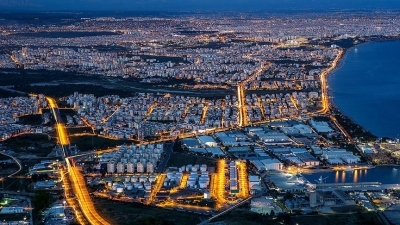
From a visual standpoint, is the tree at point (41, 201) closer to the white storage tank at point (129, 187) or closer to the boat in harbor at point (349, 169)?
the white storage tank at point (129, 187)

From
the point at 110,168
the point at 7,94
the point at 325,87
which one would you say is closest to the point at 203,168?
the point at 110,168

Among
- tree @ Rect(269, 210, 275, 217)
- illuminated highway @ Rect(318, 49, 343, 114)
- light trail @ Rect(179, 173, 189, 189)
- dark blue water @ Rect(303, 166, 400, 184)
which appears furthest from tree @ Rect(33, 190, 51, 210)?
illuminated highway @ Rect(318, 49, 343, 114)

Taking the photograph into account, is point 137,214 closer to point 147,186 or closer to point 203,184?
point 147,186

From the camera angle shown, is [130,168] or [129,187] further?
[130,168]

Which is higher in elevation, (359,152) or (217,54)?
(217,54)

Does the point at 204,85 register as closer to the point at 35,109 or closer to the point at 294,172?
the point at 35,109

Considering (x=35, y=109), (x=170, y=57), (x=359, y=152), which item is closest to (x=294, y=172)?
(x=359, y=152)
